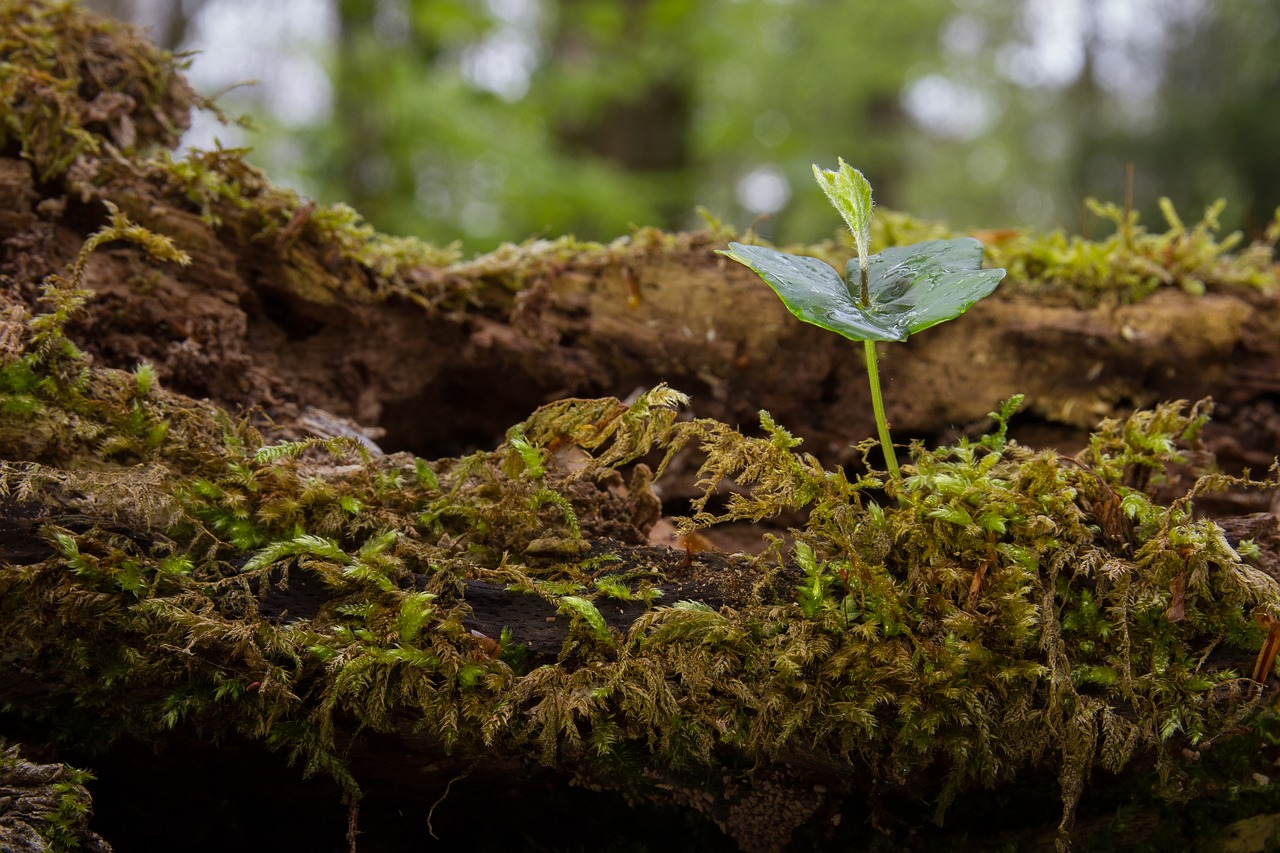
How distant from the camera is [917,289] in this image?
1.48 m

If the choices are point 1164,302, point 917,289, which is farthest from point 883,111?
point 917,289

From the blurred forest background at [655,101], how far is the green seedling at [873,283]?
2.76 metres

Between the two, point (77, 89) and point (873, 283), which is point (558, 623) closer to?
point (873, 283)

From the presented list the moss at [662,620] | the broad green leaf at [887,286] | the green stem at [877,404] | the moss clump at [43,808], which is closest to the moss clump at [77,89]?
the moss at [662,620]

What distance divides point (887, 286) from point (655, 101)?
290 inches

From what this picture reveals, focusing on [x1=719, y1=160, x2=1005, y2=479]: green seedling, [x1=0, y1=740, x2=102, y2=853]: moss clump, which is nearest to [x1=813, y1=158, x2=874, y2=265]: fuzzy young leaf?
[x1=719, y1=160, x2=1005, y2=479]: green seedling

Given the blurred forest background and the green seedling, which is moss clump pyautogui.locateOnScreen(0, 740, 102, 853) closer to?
the green seedling

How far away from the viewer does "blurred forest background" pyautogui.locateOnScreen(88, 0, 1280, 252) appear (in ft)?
20.6

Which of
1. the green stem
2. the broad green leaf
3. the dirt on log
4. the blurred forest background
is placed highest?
→ the blurred forest background

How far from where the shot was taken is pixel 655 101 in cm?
822

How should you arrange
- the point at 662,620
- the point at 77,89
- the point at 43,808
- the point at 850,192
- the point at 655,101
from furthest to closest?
1. the point at 655,101
2. the point at 77,89
3. the point at 850,192
4. the point at 662,620
5. the point at 43,808

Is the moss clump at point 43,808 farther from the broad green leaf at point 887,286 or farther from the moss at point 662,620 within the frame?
the broad green leaf at point 887,286

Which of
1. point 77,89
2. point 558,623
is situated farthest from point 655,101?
point 558,623

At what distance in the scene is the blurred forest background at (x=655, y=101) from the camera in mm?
6281
